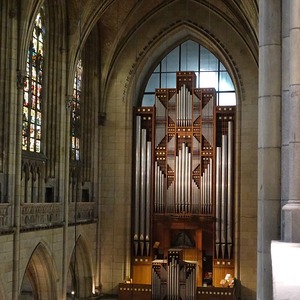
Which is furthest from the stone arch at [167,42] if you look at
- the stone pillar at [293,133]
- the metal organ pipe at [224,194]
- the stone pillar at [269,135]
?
the stone pillar at [293,133]

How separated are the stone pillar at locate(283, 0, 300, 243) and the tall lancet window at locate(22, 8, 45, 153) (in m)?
12.5

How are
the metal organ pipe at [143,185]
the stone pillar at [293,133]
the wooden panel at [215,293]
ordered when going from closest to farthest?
the stone pillar at [293,133]
the wooden panel at [215,293]
the metal organ pipe at [143,185]

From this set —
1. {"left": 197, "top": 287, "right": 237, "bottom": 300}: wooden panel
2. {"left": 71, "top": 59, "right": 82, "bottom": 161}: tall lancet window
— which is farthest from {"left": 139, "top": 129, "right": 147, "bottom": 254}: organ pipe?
{"left": 197, "top": 287, "right": 237, "bottom": 300}: wooden panel

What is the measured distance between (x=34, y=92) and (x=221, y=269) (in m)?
9.56

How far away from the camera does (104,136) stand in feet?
82.9

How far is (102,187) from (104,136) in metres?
1.97

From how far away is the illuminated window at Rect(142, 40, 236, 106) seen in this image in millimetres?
25344

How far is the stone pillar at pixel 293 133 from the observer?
7.08 m

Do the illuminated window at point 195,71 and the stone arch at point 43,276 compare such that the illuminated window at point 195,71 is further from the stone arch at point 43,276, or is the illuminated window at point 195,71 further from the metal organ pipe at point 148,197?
the stone arch at point 43,276

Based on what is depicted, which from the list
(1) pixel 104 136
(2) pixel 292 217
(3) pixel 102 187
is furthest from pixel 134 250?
(2) pixel 292 217

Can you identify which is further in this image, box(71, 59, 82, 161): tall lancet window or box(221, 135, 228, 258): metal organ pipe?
box(221, 135, 228, 258): metal organ pipe

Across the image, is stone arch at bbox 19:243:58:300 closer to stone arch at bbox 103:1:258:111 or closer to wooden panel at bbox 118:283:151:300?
wooden panel at bbox 118:283:151:300

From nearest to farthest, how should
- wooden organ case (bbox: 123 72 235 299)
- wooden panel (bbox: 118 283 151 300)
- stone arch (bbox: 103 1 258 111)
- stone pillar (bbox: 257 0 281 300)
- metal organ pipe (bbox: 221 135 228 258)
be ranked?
stone pillar (bbox: 257 0 281 300) < wooden panel (bbox: 118 283 151 300) < metal organ pipe (bbox: 221 135 228 258) < wooden organ case (bbox: 123 72 235 299) < stone arch (bbox: 103 1 258 111)

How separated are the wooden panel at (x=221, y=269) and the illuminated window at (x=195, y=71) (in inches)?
237
